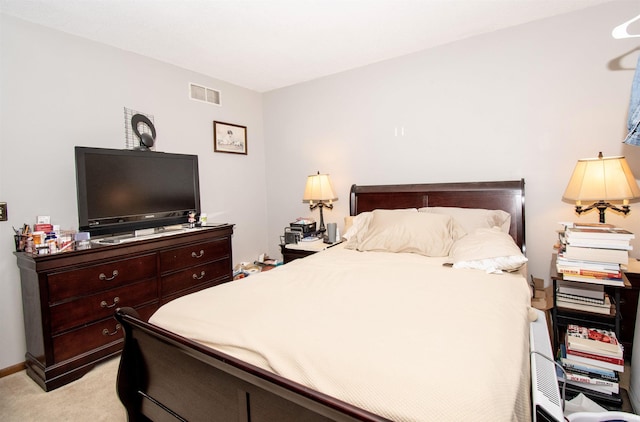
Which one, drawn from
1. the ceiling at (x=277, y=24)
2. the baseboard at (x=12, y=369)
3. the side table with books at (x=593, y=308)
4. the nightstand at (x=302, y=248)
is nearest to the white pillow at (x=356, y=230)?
the nightstand at (x=302, y=248)

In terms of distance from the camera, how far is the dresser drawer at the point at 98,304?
2016 millimetres

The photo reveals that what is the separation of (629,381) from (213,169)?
12.5 ft

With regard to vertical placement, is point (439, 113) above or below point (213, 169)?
above

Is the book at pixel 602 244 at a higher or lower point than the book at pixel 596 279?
higher

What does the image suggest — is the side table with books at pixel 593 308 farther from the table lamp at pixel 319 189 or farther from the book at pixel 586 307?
the table lamp at pixel 319 189

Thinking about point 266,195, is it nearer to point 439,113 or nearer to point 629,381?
point 439,113

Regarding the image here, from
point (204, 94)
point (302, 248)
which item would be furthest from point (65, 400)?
point (204, 94)

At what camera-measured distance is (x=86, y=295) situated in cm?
214

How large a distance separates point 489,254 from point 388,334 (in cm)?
115

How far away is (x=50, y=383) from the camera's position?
1980 millimetres

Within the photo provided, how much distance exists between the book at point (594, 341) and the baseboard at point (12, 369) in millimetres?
3620

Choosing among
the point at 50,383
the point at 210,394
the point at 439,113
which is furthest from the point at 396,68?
the point at 50,383

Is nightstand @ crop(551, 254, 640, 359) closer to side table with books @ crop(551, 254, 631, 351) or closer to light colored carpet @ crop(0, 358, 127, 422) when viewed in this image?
side table with books @ crop(551, 254, 631, 351)

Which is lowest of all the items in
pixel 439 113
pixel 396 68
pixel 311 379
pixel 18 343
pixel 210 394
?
pixel 18 343
